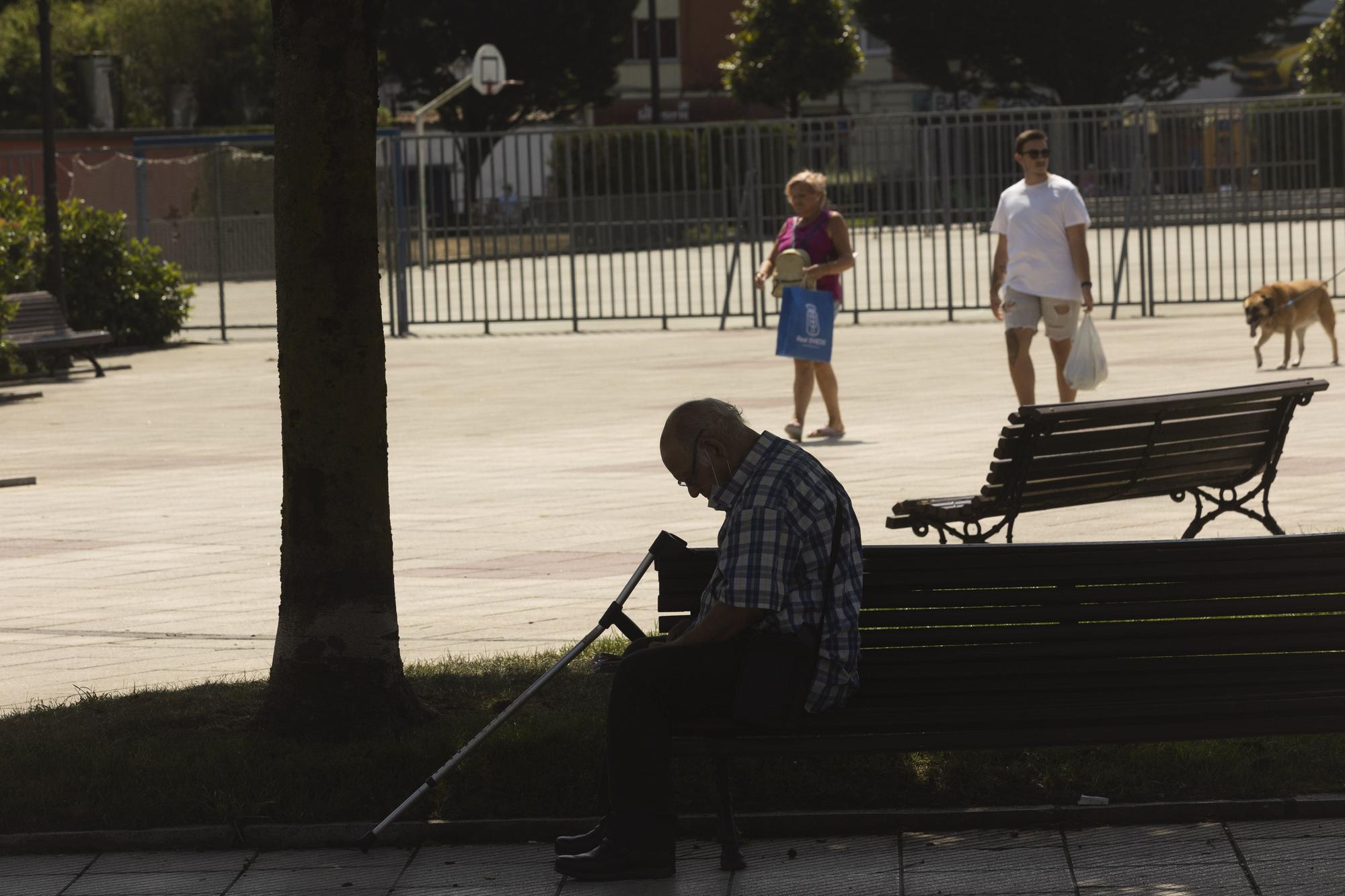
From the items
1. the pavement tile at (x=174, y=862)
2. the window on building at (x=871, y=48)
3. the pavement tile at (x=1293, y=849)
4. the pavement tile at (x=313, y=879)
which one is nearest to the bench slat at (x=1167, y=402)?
the pavement tile at (x=1293, y=849)

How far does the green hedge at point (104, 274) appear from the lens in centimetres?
2095

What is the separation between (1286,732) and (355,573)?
256 cm

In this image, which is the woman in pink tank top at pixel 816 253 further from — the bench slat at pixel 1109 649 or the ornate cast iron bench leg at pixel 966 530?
the bench slat at pixel 1109 649

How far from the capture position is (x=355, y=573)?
6.00 m

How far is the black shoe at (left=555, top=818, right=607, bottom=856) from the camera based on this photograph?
5043 mm

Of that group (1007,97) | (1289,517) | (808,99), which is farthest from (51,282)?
(1007,97)

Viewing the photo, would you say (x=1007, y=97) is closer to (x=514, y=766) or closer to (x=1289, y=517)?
(x=1289, y=517)

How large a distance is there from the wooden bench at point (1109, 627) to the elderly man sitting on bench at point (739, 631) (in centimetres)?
27

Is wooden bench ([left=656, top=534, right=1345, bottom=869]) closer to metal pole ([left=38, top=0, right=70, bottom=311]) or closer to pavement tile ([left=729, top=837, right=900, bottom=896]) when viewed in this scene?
pavement tile ([left=729, top=837, right=900, bottom=896])

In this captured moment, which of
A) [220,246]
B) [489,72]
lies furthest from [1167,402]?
[489,72]

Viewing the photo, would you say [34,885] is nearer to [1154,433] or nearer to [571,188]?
[1154,433]

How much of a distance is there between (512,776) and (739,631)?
1.03m

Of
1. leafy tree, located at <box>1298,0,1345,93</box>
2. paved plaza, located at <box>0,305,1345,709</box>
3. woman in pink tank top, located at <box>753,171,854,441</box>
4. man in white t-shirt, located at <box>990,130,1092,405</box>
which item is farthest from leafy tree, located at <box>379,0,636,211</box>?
man in white t-shirt, located at <box>990,130,1092,405</box>

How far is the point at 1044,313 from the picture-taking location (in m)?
12.2
